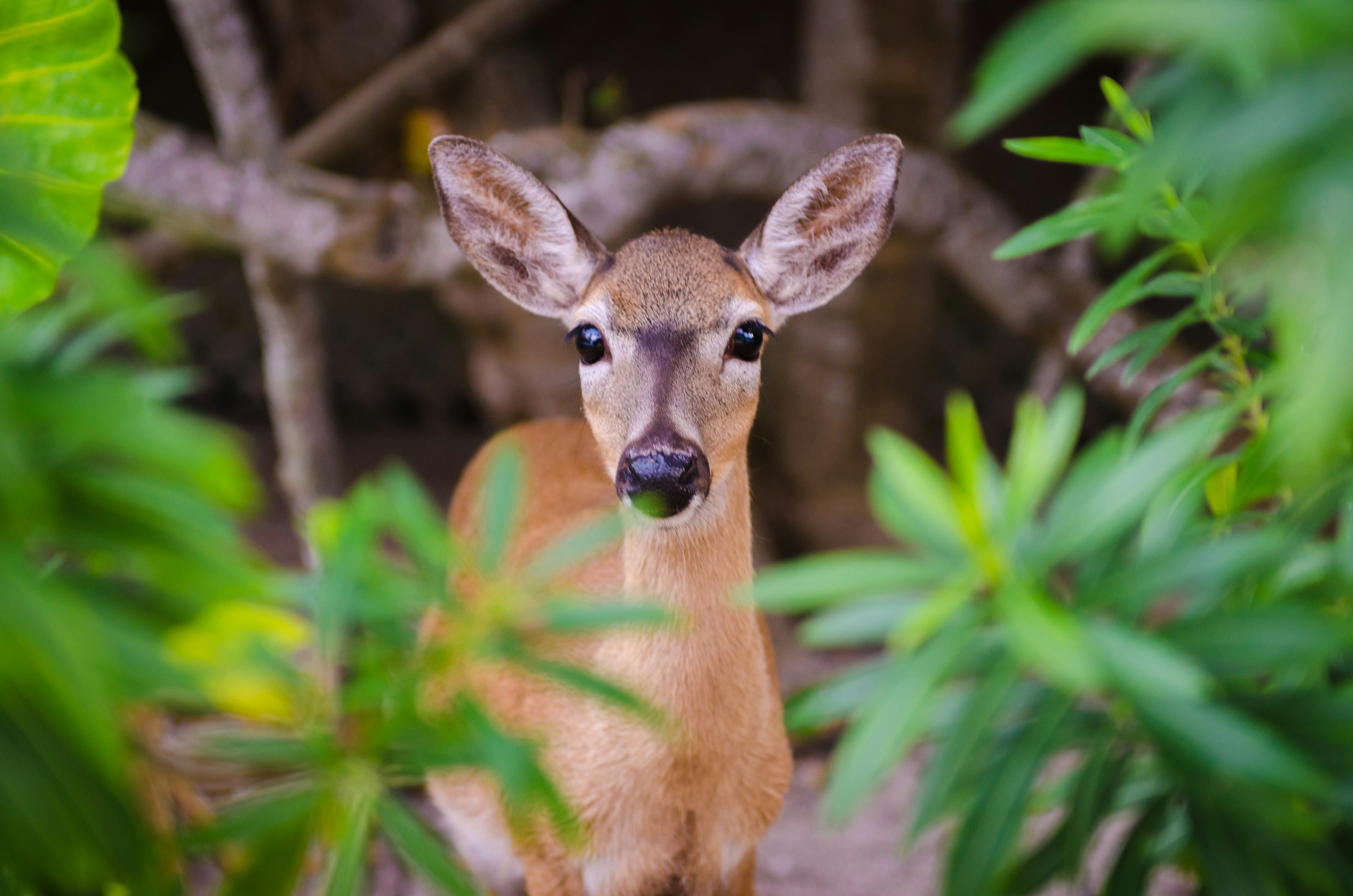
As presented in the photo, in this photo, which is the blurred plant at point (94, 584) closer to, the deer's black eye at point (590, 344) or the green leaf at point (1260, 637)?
the green leaf at point (1260, 637)

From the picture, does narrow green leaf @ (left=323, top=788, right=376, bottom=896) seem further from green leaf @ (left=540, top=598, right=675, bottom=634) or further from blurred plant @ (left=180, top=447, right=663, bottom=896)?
green leaf @ (left=540, top=598, right=675, bottom=634)

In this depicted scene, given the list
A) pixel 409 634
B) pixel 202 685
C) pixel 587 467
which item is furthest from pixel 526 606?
pixel 587 467

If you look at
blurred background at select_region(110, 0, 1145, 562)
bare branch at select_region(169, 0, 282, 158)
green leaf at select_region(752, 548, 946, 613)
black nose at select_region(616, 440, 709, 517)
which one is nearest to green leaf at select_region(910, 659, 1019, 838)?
green leaf at select_region(752, 548, 946, 613)

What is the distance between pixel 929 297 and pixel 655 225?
1.31 meters

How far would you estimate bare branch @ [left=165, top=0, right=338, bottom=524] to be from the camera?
3244mm

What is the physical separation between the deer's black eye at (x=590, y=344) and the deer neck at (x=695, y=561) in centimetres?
36

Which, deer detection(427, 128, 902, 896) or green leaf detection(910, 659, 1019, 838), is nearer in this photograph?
green leaf detection(910, 659, 1019, 838)

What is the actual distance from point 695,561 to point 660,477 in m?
A: 0.26

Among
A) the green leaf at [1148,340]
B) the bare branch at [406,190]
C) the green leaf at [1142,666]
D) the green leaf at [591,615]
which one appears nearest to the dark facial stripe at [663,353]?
the green leaf at [1148,340]

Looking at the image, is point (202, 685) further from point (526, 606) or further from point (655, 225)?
point (655, 225)

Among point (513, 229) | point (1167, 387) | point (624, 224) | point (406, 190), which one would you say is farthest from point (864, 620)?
point (406, 190)

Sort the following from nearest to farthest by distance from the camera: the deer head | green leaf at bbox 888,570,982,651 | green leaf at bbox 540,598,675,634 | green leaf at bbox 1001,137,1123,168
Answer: green leaf at bbox 888,570,982,651, green leaf at bbox 540,598,675,634, green leaf at bbox 1001,137,1123,168, the deer head

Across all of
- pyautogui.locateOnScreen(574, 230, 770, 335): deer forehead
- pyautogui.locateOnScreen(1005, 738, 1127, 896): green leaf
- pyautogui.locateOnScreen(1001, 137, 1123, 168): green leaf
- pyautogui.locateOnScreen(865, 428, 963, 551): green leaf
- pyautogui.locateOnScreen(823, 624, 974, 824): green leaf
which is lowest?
pyautogui.locateOnScreen(574, 230, 770, 335): deer forehead

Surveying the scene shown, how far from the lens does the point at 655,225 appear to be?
4828mm
